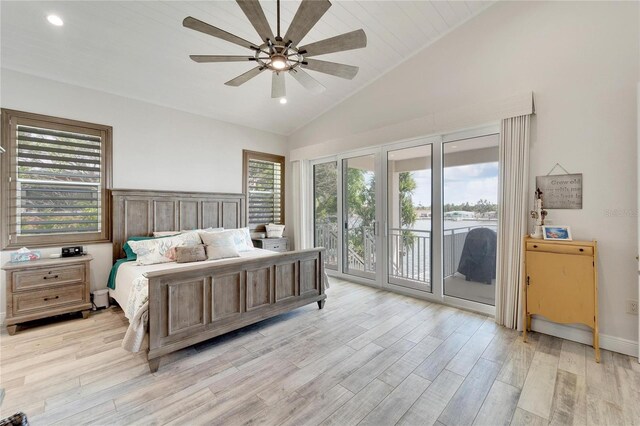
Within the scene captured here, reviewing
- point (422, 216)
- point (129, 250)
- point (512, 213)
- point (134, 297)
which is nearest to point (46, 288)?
point (129, 250)

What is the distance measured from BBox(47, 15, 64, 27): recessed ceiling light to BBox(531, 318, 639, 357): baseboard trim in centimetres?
583

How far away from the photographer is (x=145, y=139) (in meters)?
4.25

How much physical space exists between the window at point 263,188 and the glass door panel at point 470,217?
3393 mm

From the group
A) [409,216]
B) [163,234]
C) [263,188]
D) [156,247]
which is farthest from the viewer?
[263,188]

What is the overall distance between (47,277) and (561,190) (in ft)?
18.9

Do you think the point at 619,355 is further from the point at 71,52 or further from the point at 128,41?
the point at 71,52

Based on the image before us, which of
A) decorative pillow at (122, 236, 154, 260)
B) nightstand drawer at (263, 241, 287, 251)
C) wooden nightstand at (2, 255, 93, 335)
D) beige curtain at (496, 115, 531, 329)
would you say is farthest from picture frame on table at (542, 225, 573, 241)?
wooden nightstand at (2, 255, 93, 335)

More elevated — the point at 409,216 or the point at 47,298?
the point at 409,216

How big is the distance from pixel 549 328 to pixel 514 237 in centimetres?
101

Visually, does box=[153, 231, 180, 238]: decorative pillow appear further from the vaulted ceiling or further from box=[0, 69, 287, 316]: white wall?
the vaulted ceiling

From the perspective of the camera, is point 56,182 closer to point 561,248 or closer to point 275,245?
point 275,245

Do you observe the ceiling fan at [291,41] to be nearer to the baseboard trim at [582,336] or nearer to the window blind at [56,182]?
the window blind at [56,182]

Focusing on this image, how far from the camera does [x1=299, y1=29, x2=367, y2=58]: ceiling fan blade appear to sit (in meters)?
2.15

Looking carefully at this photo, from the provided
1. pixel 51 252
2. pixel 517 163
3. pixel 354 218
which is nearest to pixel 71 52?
pixel 51 252
